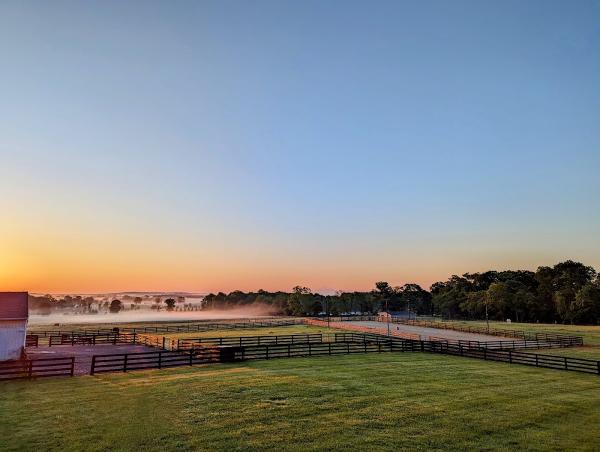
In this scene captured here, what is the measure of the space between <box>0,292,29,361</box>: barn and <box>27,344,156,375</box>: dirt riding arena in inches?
102

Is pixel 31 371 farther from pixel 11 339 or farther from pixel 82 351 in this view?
pixel 82 351

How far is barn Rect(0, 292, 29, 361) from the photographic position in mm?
28797

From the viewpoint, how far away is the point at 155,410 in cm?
1612

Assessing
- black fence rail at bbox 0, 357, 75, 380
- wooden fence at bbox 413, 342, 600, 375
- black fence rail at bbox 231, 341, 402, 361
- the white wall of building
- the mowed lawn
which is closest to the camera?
the mowed lawn

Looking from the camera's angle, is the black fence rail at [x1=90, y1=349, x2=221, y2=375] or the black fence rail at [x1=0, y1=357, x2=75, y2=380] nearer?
the black fence rail at [x1=0, y1=357, x2=75, y2=380]

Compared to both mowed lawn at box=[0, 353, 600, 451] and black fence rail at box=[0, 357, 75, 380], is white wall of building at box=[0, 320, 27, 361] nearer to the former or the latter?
black fence rail at box=[0, 357, 75, 380]

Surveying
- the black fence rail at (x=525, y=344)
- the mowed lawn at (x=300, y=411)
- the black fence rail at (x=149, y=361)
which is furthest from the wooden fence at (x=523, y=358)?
the black fence rail at (x=149, y=361)

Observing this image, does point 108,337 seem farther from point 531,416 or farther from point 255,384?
point 531,416

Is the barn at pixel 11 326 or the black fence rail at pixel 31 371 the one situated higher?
the barn at pixel 11 326

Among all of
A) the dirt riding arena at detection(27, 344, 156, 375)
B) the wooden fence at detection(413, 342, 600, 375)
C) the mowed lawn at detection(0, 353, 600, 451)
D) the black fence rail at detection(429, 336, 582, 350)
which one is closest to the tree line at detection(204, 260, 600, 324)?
the black fence rail at detection(429, 336, 582, 350)

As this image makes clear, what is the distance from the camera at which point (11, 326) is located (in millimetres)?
29141

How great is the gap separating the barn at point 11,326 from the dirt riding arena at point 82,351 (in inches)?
102

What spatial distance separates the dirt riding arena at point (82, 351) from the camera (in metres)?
30.5

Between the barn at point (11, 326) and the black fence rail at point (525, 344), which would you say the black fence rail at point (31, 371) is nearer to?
the barn at point (11, 326)
